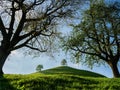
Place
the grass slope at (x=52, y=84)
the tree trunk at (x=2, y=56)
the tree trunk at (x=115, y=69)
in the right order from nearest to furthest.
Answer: the grass slope at (x=52, y=84) → the tree trunk at (x=2, y=56) → the tree trunk at (x=115, y=69)

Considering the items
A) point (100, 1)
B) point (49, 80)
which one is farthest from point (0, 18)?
point (100, 1)

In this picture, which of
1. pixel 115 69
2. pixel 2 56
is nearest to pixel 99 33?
pixel 115 69

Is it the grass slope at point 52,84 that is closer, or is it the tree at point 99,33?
the grass slope at point 52,84

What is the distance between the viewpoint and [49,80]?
2883 centimetres

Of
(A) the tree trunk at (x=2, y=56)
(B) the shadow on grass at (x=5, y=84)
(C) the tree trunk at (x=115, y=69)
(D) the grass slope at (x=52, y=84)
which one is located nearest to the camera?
(B) the shadow on grass at (x=5, y=84)

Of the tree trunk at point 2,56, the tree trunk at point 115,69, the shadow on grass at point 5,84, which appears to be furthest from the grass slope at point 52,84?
the tree trunk at point 115,69

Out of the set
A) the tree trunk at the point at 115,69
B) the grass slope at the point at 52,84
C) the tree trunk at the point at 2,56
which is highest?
the tree trunk at the point at 2,56

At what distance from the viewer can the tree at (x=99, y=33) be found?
56.1 metres

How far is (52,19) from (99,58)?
63.1 feet

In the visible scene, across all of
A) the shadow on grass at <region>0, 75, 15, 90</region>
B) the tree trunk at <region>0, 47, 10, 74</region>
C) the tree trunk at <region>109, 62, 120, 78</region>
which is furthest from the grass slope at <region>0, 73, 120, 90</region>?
the tree trunk at <region>109, 62, 120, 78</region>

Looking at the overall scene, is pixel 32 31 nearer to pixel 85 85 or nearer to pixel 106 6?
pixel 85 85

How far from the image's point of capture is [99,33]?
56.8m

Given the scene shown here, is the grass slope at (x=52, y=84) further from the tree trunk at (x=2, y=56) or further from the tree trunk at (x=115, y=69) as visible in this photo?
the tree trunk at (x=115, y=69)

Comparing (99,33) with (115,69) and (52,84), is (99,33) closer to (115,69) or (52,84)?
(115,69)
